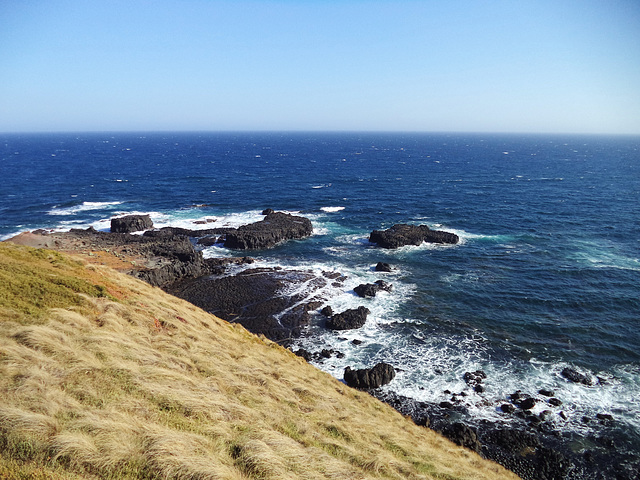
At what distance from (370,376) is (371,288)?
53.7 feet

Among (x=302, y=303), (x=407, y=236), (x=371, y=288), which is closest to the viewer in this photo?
(x=302, y=303)

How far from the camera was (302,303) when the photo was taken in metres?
43.7

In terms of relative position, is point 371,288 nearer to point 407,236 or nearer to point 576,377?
point 407,236

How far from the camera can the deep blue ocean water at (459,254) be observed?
3238 centimetres

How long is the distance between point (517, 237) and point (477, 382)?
44132 millimetres

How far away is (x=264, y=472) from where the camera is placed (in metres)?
10.2

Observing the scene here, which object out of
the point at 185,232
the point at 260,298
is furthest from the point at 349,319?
the point at 185,232

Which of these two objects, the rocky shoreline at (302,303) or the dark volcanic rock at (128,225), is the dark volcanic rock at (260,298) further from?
the dark volcanic rock at (128,225)

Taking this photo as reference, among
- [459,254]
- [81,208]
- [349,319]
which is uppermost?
[81,208]

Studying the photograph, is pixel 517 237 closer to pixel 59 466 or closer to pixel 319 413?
pixel 319 413

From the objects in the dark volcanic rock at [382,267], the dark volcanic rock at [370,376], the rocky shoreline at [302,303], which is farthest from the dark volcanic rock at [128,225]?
the dark volcanic rock at [370,376]

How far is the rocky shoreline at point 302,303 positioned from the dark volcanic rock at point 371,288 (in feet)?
0.40

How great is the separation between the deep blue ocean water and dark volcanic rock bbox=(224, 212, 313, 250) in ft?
11.0

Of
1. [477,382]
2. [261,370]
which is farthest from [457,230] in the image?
[261,370]
